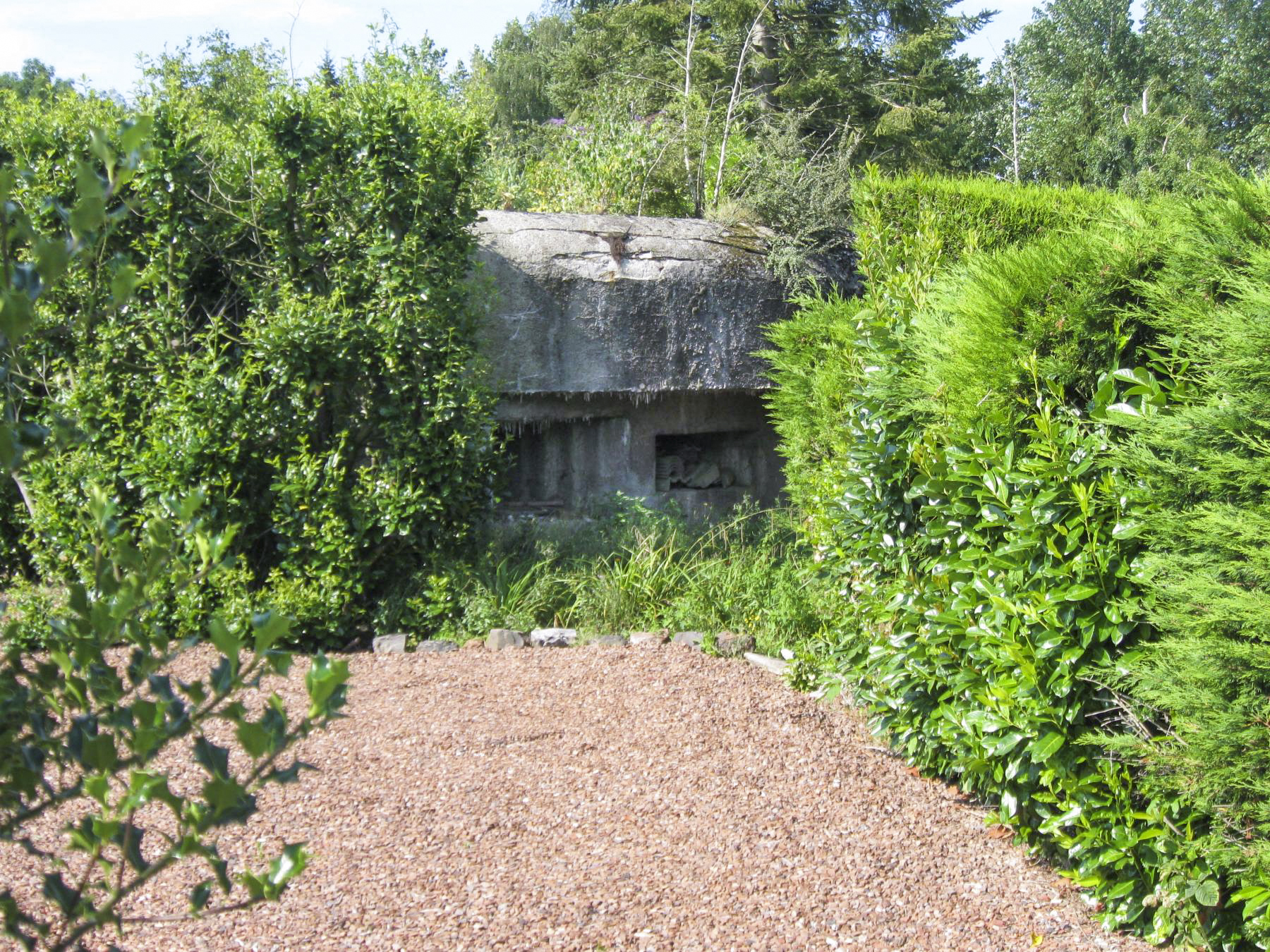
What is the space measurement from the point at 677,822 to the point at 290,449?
355 centimetres

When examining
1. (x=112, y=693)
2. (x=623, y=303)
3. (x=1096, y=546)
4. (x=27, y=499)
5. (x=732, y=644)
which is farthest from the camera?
(x=623, y=303)

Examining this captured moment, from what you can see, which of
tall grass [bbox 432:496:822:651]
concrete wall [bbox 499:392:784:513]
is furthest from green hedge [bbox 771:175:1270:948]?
concrete wall [bbox 499:392:784:513]

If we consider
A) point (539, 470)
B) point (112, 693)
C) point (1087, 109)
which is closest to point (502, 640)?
point (539, 470)

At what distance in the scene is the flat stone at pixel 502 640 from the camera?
6000 mm

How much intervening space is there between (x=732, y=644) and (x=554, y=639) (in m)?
1.02

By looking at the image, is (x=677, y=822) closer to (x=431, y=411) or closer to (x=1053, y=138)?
(x=431, y=411)

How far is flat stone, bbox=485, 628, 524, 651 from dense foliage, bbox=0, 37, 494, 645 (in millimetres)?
689

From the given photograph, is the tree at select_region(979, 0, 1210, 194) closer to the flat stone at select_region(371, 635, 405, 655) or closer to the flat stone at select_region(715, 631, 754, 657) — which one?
the flat stone at select_region(715, 631, 754, 657)

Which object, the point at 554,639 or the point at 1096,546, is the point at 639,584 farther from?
the point at 1096,546

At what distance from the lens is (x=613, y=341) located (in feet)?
26.2

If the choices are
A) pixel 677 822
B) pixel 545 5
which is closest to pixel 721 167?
pixel 677 822

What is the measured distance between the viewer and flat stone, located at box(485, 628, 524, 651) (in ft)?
19.7

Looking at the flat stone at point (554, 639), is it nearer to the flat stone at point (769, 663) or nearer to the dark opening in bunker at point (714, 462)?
the flat stone at point (769, 663)

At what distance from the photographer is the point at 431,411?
632cm
